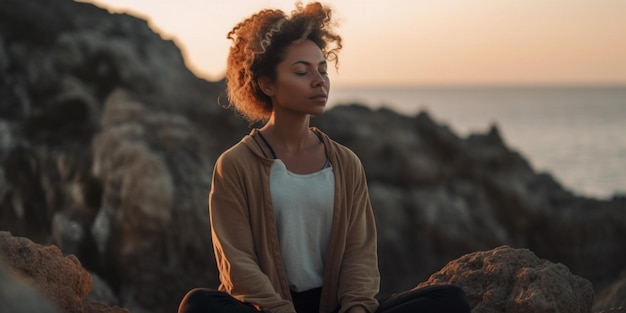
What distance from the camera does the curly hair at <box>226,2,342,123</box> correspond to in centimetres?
571

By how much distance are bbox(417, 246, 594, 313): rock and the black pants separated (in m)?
0.78

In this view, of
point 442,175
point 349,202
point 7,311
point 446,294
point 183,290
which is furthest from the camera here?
point 442,175

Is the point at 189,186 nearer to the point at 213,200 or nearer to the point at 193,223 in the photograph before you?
the point at 193,223

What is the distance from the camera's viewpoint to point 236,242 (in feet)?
18.0

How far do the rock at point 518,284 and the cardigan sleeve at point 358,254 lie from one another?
35.6 inches

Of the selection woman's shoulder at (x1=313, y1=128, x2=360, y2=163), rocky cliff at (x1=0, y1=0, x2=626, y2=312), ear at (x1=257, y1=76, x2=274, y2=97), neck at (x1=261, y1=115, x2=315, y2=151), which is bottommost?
rocky cliff at (x1=0, y1=0, x2=626, y2=312)

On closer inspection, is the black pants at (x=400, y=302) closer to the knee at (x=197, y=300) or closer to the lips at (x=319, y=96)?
the knee at (x=197, y=300)

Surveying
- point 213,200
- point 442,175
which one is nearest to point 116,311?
point 213,200

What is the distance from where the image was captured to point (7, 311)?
9.32 ft

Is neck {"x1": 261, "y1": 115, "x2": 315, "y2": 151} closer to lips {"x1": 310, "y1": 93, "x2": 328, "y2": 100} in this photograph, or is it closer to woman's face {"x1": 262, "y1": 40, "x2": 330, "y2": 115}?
woman's face {"x1": 262, "y1": 40, "x2": 330, "y2": 115}

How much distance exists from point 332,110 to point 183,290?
27.5ft

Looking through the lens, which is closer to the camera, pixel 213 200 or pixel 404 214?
pixel 213 200

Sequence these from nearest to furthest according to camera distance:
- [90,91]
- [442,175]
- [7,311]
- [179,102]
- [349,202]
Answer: [7,311]
[349,202]
[90,91]
[179,102]
[442,175]

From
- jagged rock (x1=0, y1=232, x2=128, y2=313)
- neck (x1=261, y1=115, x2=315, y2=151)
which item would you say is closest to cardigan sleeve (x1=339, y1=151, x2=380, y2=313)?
neck (x1=261, y1=115, x2=315, y2=151)
